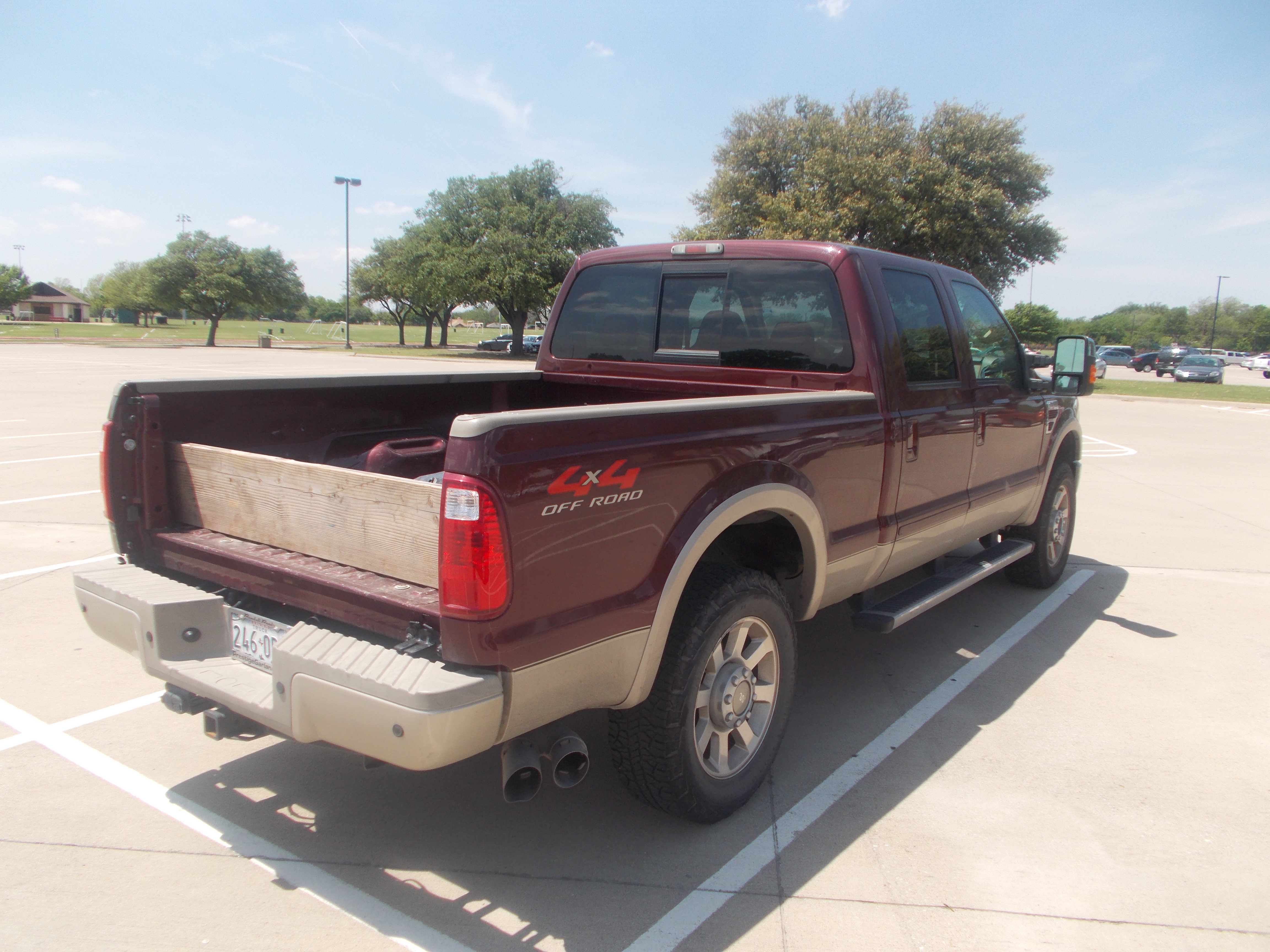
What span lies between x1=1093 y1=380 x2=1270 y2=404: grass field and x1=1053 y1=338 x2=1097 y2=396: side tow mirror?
2475 cm

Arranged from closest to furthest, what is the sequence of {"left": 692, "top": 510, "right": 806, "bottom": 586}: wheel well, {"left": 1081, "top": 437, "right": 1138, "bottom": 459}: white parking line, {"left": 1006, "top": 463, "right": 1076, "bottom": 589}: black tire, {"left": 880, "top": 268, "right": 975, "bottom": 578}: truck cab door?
{"left": 692, "top": 510, "right": 806, "bottom": 586}: wheel well < {"left": 880, "top": 268, "right": 975, "bottom": 578}: truck cab door < {"left": 1006, "top": 463, "right": 1076, "bottom": 589}: black tire < {"left": 1081, "top": 437, "right": 1138, "bottom": 459}: white parking line

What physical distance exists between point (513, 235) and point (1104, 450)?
35.1m

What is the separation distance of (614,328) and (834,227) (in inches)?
970

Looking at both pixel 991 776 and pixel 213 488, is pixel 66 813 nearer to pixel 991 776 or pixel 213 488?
pixel 213 488

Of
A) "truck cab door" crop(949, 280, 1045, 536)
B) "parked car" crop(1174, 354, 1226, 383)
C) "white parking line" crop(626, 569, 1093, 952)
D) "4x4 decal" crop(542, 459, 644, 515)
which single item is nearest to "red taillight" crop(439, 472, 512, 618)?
"4x4 decal" crop(542, 459, 644, 515)

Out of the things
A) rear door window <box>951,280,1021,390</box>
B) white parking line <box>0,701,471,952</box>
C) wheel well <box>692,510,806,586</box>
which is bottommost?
white parking line <box>0,701,471,952</box>

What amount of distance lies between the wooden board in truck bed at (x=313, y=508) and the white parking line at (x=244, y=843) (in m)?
1.01

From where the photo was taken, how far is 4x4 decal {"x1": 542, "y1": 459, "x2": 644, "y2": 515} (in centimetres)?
227

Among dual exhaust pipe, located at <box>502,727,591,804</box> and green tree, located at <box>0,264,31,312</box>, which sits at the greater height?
green tree, located at <box>0,264,31,312</box>

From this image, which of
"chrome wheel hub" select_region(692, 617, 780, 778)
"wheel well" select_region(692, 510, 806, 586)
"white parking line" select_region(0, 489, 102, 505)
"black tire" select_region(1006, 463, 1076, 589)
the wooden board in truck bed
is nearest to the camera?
the wooden board in truck bed

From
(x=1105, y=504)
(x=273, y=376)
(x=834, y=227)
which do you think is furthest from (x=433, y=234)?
(x=273, y=376)

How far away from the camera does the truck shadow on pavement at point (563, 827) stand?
104 inches

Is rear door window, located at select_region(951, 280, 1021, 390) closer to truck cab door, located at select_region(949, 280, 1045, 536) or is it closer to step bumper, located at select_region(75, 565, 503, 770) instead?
truck cab door, located at select_region(949, 280, 1045, 536)

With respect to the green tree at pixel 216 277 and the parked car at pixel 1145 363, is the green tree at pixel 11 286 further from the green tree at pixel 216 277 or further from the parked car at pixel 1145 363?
the parked car at pixel 1145 363
